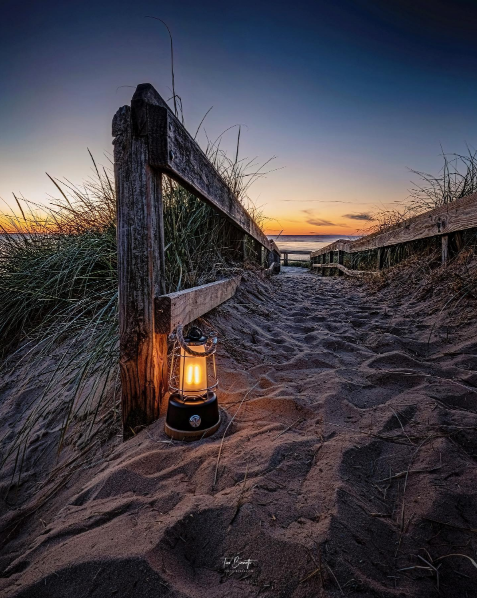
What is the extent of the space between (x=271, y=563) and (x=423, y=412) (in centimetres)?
110

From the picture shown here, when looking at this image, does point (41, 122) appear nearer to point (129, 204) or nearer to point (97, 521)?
point (129, 204)

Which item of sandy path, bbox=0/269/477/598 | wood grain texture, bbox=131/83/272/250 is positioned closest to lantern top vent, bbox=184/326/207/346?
sandy path, bbox=0/269/477/598

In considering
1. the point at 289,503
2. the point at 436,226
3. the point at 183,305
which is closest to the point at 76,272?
the point at 183,305

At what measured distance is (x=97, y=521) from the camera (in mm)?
1033

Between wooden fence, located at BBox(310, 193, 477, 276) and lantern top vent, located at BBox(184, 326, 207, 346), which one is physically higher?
wooden fence, located at BBox(310, 193, 477, 276)

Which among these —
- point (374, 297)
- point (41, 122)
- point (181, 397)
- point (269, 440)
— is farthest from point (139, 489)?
point (41, 122)

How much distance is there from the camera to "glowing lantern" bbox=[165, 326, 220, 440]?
4.75ft

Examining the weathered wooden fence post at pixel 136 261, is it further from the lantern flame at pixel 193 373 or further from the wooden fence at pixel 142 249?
the lantern flame at pixel 193 373

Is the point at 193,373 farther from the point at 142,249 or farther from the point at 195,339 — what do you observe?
the point at 142,249

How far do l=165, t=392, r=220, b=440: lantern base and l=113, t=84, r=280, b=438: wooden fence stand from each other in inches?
7.9

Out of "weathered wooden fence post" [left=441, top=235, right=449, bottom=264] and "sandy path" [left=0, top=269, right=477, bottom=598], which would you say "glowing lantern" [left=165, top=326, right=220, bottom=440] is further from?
"weathered wooden fence post" [left=441, top=235, right=449, bottom=264]

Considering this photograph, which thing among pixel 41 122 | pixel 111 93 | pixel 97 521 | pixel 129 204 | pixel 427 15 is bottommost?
pixel 97 521

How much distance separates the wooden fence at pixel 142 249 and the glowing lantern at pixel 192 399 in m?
0.14

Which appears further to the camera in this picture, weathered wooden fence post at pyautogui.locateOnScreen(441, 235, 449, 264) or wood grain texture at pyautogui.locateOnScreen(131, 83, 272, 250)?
weathered wooden fence post at pyautogui.locateOnScreen(441, 235, 449, 264)
